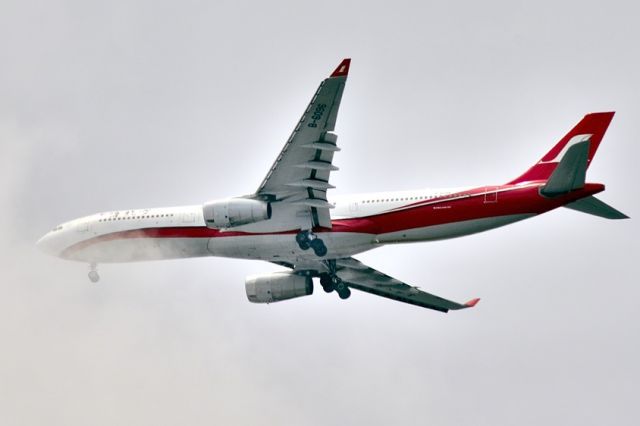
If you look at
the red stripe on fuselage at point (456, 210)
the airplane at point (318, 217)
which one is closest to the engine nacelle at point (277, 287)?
the airplane at point (318, 217)

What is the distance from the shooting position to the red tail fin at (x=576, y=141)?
5631 cm

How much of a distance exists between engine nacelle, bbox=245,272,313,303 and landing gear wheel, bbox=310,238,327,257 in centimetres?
552

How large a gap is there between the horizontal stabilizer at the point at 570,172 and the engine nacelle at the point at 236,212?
12.7 m

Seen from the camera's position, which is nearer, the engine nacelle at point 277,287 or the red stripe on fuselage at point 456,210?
the red stripe on fuselage at point 456,210

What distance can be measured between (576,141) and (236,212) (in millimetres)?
15684

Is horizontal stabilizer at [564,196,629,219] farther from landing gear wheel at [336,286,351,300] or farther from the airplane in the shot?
landing gear wheel at [336,286,351,300]

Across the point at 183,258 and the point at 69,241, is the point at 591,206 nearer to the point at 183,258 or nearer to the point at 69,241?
the point at 183,258

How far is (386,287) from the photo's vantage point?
220 feet

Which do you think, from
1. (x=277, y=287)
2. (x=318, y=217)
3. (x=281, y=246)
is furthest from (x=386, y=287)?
(x=318, y=217)

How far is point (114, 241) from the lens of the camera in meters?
63.9

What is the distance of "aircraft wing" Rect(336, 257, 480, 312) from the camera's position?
65281mm

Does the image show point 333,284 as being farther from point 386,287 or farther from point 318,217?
point 318,217

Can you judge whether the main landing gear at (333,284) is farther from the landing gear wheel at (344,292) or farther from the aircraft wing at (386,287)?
the aircraft wing at (386,287)

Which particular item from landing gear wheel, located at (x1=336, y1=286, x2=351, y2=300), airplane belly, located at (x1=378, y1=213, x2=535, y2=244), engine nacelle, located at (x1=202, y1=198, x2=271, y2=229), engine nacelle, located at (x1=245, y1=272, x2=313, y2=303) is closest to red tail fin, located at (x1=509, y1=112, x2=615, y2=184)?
airplane belly, located at (x1=378, y1=213, x2=535, y2=244)
